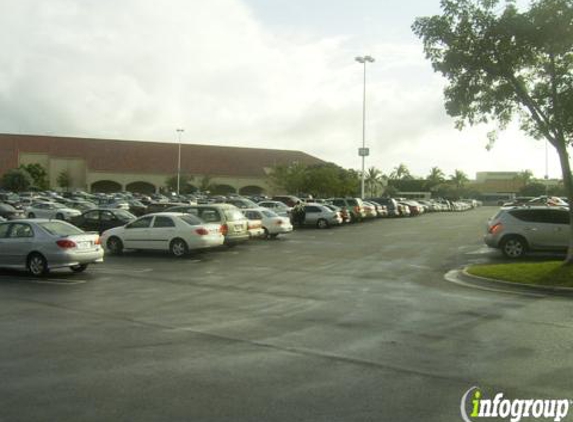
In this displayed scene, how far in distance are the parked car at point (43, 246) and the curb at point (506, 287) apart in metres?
8.95

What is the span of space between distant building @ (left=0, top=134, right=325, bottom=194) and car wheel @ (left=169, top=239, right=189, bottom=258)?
233ft

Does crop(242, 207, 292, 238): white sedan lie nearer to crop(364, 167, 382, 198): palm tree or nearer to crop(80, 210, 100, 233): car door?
crop(80, 210, 100, 233): car door

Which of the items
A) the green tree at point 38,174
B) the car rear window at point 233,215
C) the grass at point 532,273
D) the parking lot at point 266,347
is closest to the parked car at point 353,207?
the car rear window at point 233,215

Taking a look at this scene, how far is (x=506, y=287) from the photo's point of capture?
43.5 ft

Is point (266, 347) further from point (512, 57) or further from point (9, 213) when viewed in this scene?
point (9, 213)

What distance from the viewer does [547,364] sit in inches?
270

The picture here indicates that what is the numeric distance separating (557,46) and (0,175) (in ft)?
280

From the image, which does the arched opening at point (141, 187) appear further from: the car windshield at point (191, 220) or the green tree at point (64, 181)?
the car windshield at point (191, 220)

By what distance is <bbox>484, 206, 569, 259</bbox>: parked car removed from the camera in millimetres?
18703

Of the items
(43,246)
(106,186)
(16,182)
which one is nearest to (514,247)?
(43,246)

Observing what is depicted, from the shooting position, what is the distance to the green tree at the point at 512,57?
13.7m

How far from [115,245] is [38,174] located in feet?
225

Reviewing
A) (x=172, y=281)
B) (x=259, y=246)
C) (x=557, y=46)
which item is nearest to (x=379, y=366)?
(x=172, y=281)

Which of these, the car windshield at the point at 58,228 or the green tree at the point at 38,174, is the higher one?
the green tree at the point at 38,174
